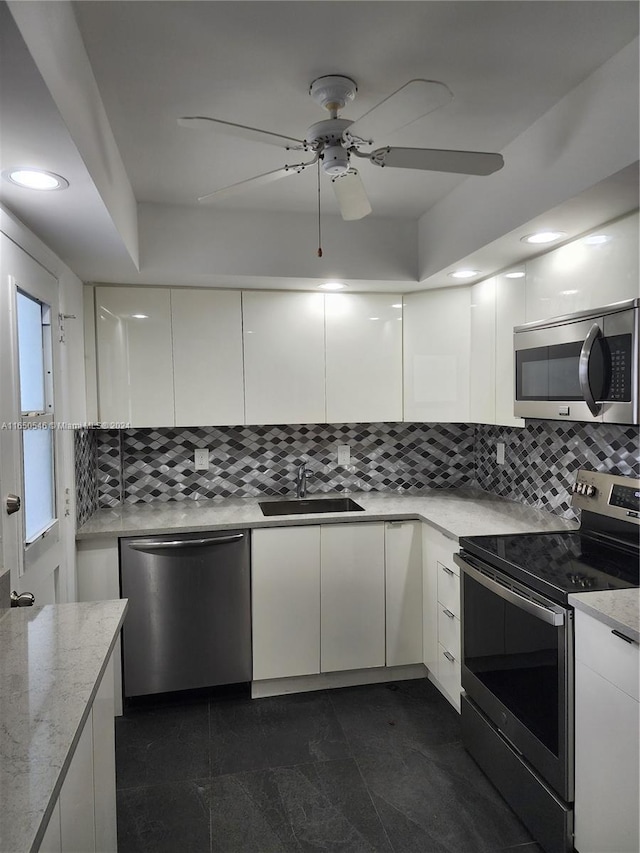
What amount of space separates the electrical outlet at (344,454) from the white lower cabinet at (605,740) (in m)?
1.92

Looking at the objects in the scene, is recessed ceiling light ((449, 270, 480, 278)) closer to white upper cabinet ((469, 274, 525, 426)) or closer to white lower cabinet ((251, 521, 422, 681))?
white upper cabinet ((469, 274, 525, 426))

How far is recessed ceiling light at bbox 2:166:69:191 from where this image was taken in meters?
1.43

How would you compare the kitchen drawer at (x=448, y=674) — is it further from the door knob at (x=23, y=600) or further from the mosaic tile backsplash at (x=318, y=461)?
the door knob at (x=23, y=600)

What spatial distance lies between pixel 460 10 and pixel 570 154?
591 mm

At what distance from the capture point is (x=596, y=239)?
6.37ft

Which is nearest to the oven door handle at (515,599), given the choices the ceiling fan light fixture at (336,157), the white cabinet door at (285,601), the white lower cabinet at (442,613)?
the white lower cabinet at (442,613)

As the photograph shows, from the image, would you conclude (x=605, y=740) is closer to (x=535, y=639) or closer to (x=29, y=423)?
(x=535, y=639)

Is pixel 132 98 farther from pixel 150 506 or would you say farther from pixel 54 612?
pixel 150 506

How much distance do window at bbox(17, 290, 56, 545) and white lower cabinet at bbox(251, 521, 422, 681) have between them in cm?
100

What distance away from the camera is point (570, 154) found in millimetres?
1707

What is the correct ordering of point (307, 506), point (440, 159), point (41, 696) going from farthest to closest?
point (307, 506), point (440, 159), point (41, 696)

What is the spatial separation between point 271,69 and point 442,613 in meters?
2.29

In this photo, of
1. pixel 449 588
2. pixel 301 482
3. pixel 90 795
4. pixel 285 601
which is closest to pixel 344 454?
pixel 301 482

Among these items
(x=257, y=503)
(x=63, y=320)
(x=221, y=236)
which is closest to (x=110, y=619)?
(x=63, y=320)
